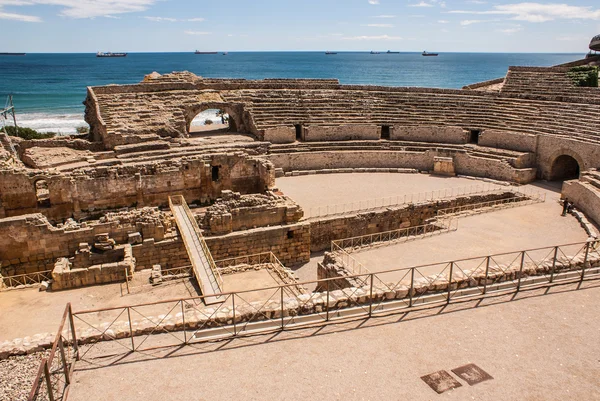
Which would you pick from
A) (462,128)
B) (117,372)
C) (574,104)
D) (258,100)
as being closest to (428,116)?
(462,128)

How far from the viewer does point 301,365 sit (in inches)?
299

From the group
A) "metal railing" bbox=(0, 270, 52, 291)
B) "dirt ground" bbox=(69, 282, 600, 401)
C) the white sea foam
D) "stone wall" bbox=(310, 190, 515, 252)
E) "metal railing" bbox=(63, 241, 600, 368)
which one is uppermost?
the white sea foam

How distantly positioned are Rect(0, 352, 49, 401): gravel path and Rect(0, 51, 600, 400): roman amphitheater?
3.7 inches

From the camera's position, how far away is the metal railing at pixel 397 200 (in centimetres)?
1941

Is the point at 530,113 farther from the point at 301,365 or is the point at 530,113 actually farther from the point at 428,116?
the point at 301,365

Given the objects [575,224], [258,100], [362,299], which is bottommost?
[575,224]

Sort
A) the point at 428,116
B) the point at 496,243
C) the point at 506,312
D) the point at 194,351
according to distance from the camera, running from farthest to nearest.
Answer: the point at 428,116, the point at 496,243, the point at 506,312, the point at 194,351

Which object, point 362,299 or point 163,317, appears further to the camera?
point 362,299

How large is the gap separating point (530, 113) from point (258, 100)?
16522mm

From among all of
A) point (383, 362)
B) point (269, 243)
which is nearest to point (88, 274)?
point (269, 243)

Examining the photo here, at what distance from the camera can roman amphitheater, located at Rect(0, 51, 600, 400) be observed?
299 inches

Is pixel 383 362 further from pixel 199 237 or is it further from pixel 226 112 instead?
pixel 226 112

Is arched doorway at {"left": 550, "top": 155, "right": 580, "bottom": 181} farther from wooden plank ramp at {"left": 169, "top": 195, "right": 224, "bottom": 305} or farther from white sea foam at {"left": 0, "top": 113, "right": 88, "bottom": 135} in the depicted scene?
white sea foam at {"left": 0, "top": 113, "right": 88, "bottom": 135}

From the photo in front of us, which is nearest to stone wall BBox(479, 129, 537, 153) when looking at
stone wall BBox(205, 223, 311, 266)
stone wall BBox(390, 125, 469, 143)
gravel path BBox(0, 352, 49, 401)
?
stone wall BBox(390, 125, 469, 143)
